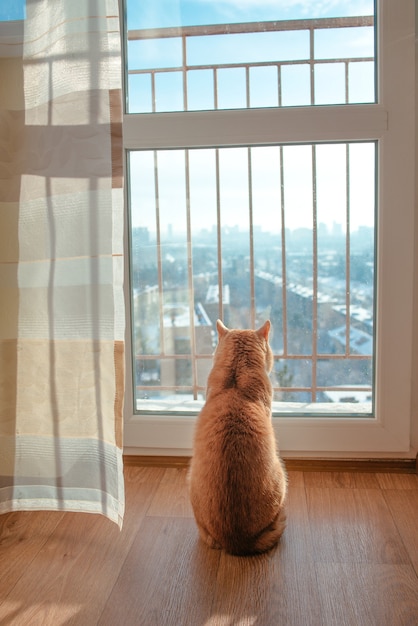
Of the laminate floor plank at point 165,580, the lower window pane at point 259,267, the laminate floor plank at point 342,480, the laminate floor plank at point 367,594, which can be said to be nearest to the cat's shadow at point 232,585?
the laminate floor plank at point 165,580

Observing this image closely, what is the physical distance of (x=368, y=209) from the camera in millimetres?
1755

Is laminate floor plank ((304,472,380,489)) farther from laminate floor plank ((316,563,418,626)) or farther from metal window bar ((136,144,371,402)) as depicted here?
laminate floor plank ((316,563,418,626))

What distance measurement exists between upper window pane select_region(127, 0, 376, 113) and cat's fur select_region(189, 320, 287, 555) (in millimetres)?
812

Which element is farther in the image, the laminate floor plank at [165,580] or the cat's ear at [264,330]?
the cat's ear at [264,330]

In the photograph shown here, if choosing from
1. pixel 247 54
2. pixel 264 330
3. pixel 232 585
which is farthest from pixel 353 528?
pixel 247 54

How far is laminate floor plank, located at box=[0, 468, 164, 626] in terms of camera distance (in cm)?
116

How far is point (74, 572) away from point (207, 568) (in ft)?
0.95

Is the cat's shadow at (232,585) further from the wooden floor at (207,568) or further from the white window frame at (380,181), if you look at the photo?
the white window frame at (380,181)

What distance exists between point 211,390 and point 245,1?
1098 millimetres

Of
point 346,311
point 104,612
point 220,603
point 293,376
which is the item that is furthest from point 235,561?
point 346,311

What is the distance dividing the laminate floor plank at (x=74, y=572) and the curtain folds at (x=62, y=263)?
0.08 m

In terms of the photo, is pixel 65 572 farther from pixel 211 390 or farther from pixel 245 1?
pixel 245 1

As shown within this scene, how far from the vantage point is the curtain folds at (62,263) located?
4.42 feet

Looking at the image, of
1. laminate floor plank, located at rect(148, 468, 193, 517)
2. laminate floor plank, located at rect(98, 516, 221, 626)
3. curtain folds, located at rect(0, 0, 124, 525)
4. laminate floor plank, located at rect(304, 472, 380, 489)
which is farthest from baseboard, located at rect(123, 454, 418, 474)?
curtain folds, located at rect(0, 0, 124, 525)
